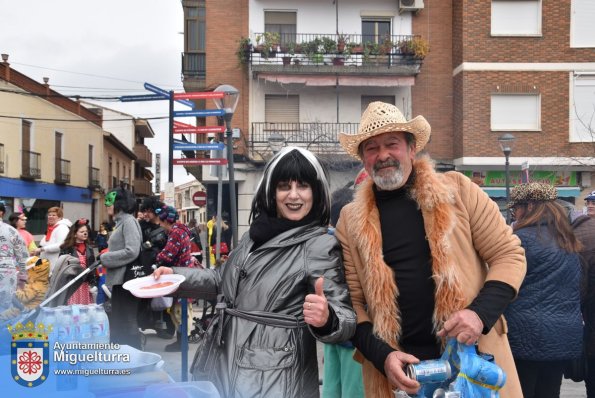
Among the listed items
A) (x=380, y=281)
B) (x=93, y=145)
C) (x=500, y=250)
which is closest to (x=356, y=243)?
(x=380, y=281)

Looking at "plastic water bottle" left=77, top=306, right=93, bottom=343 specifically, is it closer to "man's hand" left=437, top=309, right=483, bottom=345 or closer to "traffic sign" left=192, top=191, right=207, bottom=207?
"man's hand" left=437, top=309, right=483, bottom=345

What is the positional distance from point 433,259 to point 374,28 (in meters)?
18.8

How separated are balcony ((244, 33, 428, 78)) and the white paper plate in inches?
661

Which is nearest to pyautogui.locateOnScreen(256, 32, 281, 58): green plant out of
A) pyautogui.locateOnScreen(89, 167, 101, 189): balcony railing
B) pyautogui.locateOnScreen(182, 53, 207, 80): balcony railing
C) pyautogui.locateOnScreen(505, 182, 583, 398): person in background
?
pyautogui.locateOnScreen(182, 53, 207, 80): balcony railing

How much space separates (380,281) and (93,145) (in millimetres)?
36888

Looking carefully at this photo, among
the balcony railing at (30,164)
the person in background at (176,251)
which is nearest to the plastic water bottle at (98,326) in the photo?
the person in background at (176,251)

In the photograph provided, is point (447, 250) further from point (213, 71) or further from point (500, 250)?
point (213, 71)

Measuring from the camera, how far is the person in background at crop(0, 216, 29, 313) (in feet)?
12.3

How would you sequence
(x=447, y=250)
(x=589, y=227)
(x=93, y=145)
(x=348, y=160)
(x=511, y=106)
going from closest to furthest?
(x=447, y=250) → (x=589, y=227) → (x=348, y=160) → (x=511, y=106) → (x=93, y=145)

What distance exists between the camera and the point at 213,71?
19.2 meters

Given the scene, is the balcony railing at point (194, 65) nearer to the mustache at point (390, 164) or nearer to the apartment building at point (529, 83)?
the apartment building at point (529, 83)

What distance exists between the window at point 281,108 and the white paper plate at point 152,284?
17.3 meters

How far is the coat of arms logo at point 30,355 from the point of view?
149cm

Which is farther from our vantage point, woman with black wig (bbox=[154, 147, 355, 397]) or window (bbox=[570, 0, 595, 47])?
window (bbox=[570, 0, 595, 47])
